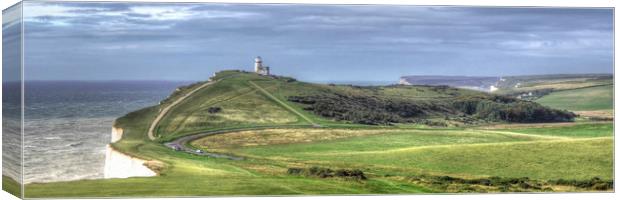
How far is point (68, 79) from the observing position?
30844 mm

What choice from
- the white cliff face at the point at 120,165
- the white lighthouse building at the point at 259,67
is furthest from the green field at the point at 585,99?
A: the white cliff face at the point at 120,165

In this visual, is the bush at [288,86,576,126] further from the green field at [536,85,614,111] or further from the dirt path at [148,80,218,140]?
the dirt path at [148,80,218,140]

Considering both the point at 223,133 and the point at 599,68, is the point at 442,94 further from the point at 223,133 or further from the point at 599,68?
the point at 223,133

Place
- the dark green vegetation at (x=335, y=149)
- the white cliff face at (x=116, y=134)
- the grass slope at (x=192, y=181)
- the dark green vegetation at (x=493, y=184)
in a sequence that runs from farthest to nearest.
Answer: the dark green vegetation at (x=493, y=184), the white cliff face at (x=116, y=134), the dark green vegetation at (x=335, y=149), the grass slope at (x=192, y=181)

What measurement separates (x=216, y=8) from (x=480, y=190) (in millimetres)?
9309

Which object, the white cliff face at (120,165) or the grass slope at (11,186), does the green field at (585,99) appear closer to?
the white cliff face at (120,165)

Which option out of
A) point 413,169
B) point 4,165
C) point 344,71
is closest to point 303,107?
point 344,71

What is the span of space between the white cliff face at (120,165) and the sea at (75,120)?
0.17 meters

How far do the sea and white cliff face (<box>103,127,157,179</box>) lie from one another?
168mm

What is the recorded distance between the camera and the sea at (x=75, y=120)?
30.2 metres

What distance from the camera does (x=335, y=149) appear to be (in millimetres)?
32438

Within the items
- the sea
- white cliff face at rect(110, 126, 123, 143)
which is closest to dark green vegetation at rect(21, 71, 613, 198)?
white cliff face at rect(110, 126, 123, 143)

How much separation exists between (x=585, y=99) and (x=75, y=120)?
15320 millimetres

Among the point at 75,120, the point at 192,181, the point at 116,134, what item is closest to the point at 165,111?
the point at 116,134
